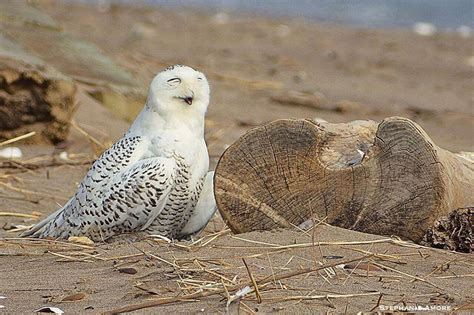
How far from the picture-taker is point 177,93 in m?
5.20

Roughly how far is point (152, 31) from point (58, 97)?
33.5 ft

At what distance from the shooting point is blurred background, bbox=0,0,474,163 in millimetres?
8509

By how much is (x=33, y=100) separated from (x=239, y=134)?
1.98m

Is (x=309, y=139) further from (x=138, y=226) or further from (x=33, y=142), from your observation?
(x=33, y=142)

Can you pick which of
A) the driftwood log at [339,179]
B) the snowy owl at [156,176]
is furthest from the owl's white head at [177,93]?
the driftwood log at [339,179]

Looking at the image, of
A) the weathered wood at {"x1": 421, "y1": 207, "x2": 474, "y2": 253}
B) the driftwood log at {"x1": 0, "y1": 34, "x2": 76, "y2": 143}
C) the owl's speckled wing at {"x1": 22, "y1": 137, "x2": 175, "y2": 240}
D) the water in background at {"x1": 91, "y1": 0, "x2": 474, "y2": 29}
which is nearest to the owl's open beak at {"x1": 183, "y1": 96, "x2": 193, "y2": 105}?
the owl's speckled wing at {"x1": 22, "y1": 137, "x2": 175, "y2": 240}

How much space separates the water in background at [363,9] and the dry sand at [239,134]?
2482 millimetres

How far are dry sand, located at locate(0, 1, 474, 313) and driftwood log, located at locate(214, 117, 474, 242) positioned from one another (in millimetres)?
119

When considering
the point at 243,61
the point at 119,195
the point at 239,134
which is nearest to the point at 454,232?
the point at 119,195

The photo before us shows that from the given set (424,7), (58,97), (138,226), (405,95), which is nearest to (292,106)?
(405,95)

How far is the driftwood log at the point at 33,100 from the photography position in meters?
7.99

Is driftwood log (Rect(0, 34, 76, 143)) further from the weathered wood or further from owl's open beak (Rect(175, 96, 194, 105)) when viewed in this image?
the weathered wood

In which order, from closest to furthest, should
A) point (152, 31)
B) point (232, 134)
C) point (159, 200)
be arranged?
point (159, 200) → point (232, 134) → point (152, 31)

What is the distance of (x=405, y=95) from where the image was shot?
1277cm
